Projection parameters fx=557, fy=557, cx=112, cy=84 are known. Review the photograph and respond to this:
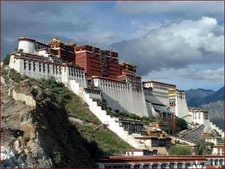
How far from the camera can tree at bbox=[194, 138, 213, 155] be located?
40.2 m

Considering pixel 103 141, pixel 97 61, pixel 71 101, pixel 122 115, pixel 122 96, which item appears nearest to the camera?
pixel 103 141

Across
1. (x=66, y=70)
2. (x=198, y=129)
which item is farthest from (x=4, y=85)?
(x=198, y=129)

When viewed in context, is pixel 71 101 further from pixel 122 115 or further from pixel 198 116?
pixel 198 116

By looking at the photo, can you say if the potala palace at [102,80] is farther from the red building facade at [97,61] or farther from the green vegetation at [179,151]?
the green vegetation at [179,151]

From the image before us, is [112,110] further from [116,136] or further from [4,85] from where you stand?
[4,85]

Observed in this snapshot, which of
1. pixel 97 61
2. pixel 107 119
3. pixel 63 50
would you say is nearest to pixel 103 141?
pixel 107 119

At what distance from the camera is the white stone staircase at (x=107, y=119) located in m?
38.2

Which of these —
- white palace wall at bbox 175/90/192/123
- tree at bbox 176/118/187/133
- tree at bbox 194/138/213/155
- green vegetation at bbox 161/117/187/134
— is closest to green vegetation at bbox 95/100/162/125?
green vegetation at bbox 161/117/187/134

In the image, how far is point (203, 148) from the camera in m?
41.0

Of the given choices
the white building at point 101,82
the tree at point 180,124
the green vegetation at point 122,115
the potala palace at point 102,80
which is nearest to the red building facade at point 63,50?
the potala palace at point 102,80

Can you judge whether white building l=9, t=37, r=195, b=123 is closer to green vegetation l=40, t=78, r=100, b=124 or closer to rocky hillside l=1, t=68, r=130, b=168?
green vegetation l=40, t=78, r=100, b=124

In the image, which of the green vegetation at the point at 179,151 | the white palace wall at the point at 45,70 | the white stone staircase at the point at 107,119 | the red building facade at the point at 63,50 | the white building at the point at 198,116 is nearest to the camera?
the green vegetation at the point at 179,151

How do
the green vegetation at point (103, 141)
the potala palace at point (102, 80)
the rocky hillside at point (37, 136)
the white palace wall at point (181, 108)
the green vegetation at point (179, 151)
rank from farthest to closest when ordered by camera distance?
1. the white palace wall at point (181, 108)
2. the potala palace at point (102, 80)
3. the green vegetation at point (179, 151)
4. the green vegetation at point (103, 141)
5. the rocky hillside at point (37, 136)

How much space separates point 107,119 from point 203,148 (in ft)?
24.6
